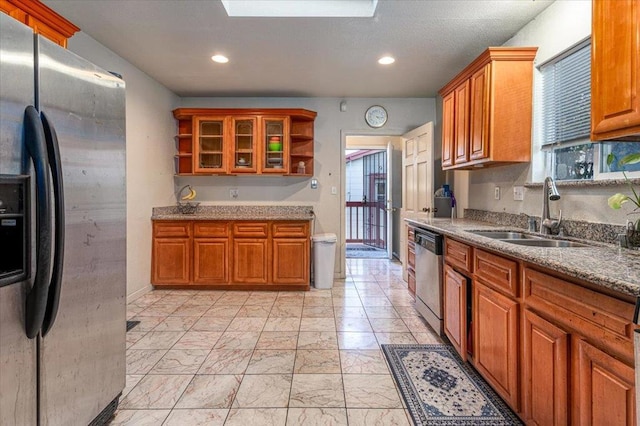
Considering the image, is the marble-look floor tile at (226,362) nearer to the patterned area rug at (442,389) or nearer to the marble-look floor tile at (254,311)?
the marble-look floor tile at (254,311)

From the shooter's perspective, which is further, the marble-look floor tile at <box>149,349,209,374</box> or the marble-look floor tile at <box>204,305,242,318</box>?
the marble-look floor tile at <box>204,305,242,318</box>

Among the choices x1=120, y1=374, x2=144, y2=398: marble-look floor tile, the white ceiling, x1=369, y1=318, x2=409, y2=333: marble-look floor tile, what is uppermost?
the white ceiling

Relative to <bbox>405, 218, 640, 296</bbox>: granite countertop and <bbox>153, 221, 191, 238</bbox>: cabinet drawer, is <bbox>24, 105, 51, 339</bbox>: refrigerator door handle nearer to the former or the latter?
<bbox>405, 218, 640, 296</bbox>: granite countertop

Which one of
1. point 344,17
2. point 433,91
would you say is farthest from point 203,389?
point 433,91

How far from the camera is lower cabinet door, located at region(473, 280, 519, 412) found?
1.63m

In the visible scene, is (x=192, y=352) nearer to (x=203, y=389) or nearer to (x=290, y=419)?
(x=203, y=389)

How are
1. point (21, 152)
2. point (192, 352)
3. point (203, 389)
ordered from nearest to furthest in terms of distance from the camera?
point (21, 152) < point (203, 389) < point (192, 352)

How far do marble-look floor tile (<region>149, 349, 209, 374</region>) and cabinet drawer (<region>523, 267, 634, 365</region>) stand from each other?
6.63 feet

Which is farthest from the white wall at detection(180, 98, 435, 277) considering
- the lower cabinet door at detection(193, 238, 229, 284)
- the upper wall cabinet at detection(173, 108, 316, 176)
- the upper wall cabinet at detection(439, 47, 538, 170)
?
the upper wall cabinet at detection(439, 47, 538, 170)

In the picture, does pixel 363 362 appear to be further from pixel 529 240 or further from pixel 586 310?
pixel 586 310

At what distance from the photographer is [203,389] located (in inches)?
78.7

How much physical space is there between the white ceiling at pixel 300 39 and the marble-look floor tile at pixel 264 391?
2569 mm

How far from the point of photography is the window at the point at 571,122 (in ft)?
6.66

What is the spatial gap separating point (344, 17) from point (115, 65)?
7.36 feet
